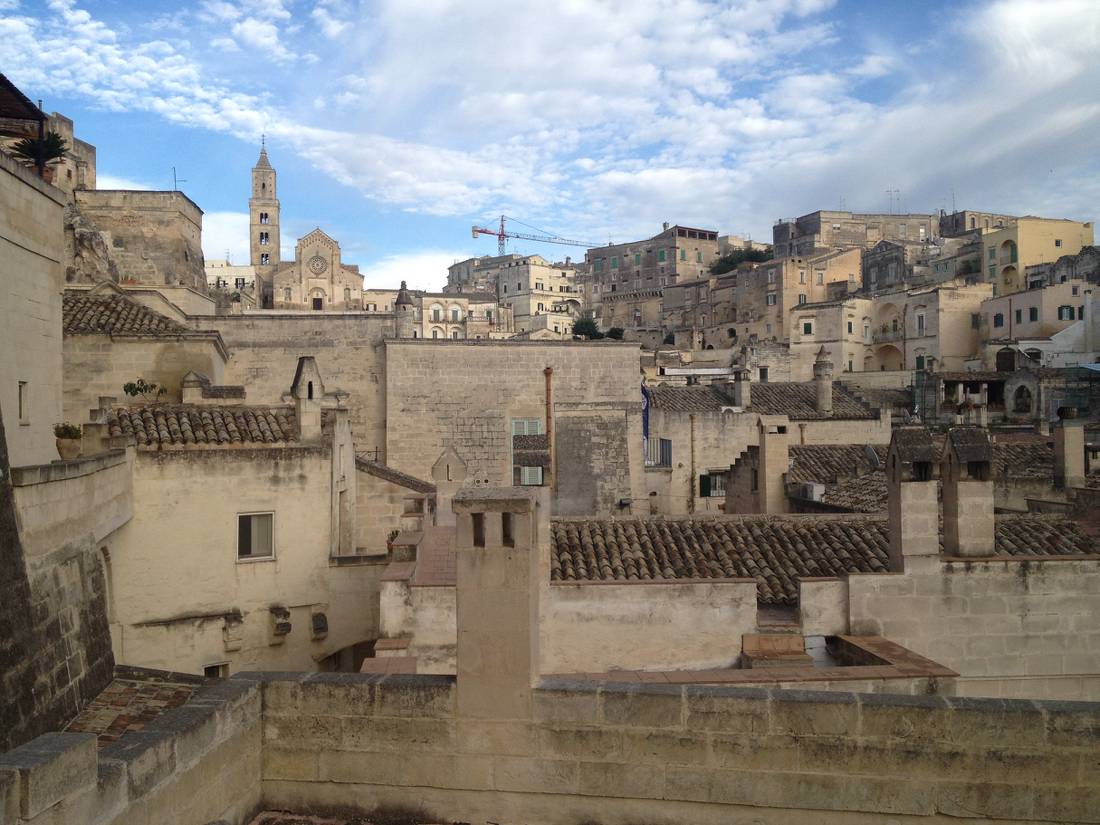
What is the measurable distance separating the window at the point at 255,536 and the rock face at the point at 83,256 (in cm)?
1845

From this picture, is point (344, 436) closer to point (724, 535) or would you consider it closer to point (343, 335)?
point (724, 535)

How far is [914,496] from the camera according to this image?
10.2 metres

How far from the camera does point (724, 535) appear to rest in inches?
516

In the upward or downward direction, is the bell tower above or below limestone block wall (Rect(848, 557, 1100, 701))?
above

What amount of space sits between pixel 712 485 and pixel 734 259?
72643 millimetres

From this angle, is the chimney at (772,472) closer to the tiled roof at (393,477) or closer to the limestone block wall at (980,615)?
the tiled roof at (393,477)

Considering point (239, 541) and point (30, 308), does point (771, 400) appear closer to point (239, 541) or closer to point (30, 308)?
point (239, 541)

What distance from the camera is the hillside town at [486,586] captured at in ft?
16.7

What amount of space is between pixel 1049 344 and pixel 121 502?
174 ft

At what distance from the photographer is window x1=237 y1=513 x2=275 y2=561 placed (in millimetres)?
13688

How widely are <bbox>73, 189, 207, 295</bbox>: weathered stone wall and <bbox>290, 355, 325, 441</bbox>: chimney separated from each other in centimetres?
3595

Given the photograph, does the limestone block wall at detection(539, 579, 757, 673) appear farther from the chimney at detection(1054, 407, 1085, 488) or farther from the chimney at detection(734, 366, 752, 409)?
the chimney at detection(734, 366, 752, 409)

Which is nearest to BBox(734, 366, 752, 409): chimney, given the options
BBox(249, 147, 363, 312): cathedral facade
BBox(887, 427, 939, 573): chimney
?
BBox(887, 427, 939, 573): chimney

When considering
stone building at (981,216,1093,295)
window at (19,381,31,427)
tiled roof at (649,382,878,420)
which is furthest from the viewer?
stone building at (981,216,1093,295)
